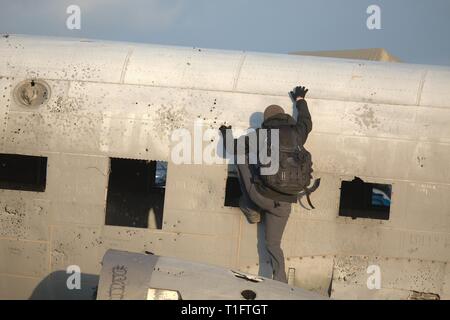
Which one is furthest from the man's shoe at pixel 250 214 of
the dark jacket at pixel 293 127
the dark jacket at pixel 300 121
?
the dark jacket at pixel 300 121

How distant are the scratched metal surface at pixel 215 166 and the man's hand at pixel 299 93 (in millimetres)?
150

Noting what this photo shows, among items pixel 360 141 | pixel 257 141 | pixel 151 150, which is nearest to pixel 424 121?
pixel 360 141

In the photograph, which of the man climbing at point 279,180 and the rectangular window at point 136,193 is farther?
the rectangular window at point 136,193

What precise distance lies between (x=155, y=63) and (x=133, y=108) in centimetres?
76

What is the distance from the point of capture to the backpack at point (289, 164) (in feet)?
25.0

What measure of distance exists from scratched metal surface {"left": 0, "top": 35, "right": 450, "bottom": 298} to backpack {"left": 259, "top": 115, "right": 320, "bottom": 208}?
1.38 feet

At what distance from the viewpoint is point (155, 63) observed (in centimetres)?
863

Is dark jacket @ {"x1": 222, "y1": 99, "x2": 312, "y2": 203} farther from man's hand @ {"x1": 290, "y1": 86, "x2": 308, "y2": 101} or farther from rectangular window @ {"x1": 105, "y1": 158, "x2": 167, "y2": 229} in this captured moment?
rectangular window @ {"x1": 105, "y1": 158, "x2": 167, "y2": 229}

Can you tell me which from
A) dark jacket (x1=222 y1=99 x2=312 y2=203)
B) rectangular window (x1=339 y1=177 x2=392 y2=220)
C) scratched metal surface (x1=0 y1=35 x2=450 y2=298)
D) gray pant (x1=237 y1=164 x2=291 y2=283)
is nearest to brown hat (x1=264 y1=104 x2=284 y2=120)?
dark jacket (x1=222 y1=99 x2=312 y2=203)

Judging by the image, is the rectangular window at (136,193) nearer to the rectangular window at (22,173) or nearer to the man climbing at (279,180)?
the rectangular window at (22,173)

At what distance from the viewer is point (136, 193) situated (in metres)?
11.4


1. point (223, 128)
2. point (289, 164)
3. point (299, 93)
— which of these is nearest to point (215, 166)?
point (223, 128)

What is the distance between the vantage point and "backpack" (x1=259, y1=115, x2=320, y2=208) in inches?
301
